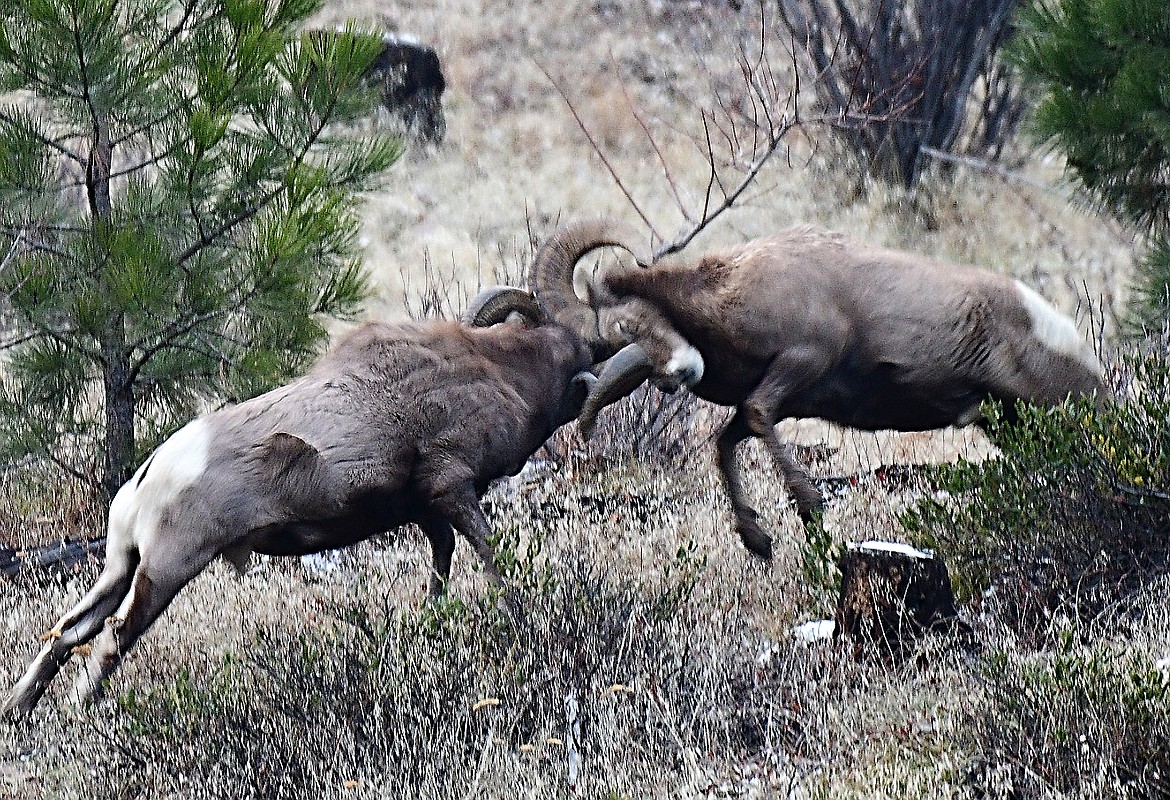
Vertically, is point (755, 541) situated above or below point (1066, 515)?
below

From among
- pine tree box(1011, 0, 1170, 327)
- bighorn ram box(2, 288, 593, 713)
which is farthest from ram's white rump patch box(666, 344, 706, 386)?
pine tree box(1011, 0, 1170, 327)

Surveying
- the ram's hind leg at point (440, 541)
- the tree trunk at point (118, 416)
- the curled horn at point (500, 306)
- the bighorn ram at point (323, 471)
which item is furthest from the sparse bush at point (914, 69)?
the ram's hind leg at point (440, 541)

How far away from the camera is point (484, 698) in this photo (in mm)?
5105

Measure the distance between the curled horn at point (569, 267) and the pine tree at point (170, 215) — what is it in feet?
4.60

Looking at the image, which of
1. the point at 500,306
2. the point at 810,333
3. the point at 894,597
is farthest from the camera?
the point at 500,306

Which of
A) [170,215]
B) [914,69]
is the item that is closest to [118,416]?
[170,215]

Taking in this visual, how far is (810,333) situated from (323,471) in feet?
7.21

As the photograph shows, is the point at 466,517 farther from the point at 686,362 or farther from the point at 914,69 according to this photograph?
the point at 914,69

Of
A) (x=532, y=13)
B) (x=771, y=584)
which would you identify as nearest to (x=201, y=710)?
(x=771, y=584)

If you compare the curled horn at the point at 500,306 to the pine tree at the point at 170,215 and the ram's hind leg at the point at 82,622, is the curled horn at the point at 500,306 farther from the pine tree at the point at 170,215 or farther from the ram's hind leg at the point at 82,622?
the ram's hind leg at the point at 82,622

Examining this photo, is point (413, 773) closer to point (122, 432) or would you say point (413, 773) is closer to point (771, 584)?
point (771, 584)

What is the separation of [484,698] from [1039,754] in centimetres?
190

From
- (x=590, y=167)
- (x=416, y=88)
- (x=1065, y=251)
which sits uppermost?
(x=416, y=88)

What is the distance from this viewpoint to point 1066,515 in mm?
5684
